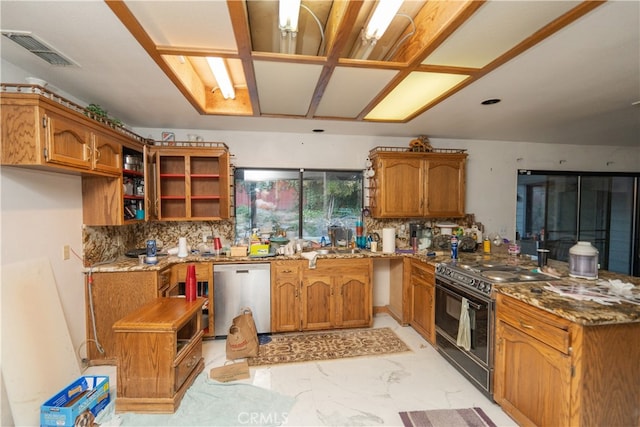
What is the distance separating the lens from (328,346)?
2.88 meters

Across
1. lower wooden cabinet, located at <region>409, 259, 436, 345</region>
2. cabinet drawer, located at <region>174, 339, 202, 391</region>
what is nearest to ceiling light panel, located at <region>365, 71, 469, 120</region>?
lower wooden cabinet, located at <region>409, 259, 436, 345</region>

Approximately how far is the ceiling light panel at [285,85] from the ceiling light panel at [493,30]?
0.86 meters

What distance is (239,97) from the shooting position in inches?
111

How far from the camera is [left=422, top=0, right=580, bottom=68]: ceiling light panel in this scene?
1.37 meters

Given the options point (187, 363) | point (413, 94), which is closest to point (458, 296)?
point (413, 94)

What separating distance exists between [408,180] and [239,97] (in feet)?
7.42

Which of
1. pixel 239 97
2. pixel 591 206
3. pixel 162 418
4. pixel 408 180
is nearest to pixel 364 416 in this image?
pixel 162 418

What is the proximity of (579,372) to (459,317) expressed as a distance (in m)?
0.95

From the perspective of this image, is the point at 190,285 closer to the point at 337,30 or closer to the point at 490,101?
the point at 337,30

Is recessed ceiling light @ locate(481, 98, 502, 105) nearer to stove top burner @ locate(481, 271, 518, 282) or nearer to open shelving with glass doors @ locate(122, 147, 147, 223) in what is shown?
stove top burner @ locate(481, 271, 518, 282)

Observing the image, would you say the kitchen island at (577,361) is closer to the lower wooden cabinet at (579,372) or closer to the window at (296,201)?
the lower wooden cabinet at (579,372)

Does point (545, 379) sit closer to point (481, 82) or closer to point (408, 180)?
point (481, 82)

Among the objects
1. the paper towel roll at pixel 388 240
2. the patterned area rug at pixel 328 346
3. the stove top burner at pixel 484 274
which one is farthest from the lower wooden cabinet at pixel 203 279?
the stove top burner at pixel 484 274

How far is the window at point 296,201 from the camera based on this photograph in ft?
12.1
